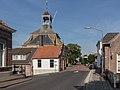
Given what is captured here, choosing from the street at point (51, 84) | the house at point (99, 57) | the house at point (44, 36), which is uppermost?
the house at point (44, 36)

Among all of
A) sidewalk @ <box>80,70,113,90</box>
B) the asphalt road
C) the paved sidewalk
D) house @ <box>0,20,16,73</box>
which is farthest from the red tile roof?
the paved sidewalk

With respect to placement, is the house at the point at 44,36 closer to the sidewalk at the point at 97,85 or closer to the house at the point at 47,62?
the house at the point at 47,62

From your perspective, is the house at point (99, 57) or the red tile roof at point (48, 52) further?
the red tile roof at point (48, 52)

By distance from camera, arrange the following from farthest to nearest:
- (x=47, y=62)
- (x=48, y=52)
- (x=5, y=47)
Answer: (x=48, y=52) < (x=47, y=62) < (x=5, y=47)

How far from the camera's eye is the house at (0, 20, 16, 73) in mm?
28500

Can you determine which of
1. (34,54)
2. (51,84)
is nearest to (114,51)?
(51,84)

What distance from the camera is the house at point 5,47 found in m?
28.5

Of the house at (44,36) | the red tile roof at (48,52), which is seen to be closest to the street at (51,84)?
the red tile roof at (48,52)

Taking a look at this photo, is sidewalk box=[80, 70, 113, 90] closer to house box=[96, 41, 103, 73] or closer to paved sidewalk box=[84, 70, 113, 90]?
paved sidewalk box=[84, 70, 113, 90]

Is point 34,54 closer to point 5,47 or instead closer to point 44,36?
point 44,36

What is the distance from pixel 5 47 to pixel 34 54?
39.1 m

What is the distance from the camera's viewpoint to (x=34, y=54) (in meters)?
68.4

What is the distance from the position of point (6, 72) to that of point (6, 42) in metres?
3.32

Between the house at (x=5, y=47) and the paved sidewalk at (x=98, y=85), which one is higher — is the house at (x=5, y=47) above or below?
above
